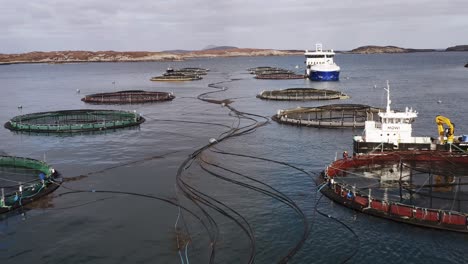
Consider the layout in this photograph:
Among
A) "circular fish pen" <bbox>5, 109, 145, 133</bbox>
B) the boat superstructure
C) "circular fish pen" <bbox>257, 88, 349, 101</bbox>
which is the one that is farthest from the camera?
"circular fish pen" <bbox>257, 88, 349, 101</bbox>

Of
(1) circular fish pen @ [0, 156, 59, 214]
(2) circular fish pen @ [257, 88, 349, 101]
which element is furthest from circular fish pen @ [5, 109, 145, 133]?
(2) circular fish pen @ [257, 88, 349, 101]

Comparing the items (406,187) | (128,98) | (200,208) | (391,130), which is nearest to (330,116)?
(391,130)

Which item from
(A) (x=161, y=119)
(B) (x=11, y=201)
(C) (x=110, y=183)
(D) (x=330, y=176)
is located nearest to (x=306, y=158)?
(D) (x=330, y=176)

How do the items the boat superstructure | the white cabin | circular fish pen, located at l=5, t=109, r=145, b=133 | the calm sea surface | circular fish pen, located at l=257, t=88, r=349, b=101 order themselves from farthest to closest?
1. circular fish pen, located at l=257, t=88, r=349, b=101
2. circular fish pen, located at l=5, t=109, r=145, b=133
3. the white cabin
4. the boat superstructure
5. the calm sea surface

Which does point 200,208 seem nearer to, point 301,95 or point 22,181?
point 22,181

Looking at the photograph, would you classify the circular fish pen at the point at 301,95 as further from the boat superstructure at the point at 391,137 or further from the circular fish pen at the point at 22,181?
the circular fish pen at the point at 22,181

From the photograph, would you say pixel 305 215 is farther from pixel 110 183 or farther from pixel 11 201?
pixel 11 201

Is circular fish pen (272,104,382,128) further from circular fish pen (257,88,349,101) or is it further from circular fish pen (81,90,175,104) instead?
circular fish pen (81,90,175,104)
